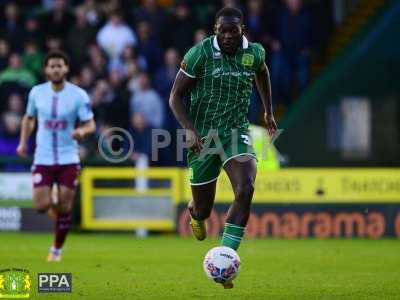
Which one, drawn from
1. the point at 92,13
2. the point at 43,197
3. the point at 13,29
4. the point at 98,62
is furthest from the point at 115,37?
the point at 43,197

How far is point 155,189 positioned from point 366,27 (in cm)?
533

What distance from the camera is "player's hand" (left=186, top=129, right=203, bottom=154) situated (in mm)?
10500

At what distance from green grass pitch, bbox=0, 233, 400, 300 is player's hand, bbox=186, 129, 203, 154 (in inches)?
53.0

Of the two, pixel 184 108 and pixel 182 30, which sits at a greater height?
pixel 182 30

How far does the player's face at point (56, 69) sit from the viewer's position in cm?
1399

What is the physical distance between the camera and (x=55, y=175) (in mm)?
14172

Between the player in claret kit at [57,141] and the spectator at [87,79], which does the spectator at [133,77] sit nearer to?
the spectator at [87,79]

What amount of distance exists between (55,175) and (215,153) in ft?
12.7

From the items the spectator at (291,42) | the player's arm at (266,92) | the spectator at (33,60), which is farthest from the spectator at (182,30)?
the player's arm at (266,92)

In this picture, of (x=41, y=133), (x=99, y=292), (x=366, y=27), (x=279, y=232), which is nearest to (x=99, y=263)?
(x=41, y=133)

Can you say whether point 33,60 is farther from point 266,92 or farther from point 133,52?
point 266,92

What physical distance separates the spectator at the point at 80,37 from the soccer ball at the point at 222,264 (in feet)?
39.9

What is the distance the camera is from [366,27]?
2158cm

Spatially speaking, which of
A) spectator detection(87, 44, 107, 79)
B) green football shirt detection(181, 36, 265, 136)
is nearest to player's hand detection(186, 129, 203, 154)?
green football shirt detection(181, 36, 265, 136)
